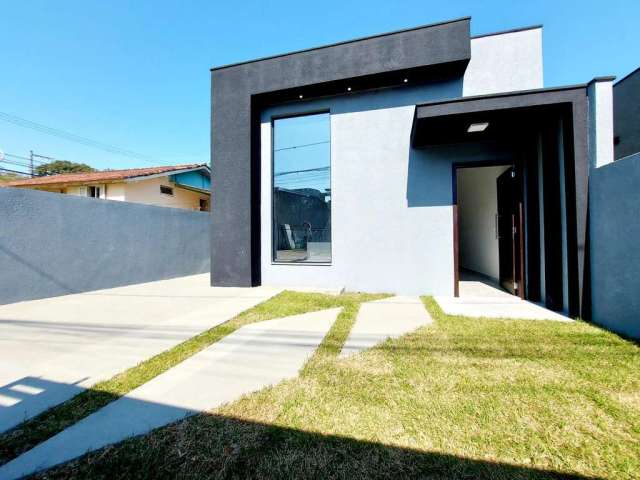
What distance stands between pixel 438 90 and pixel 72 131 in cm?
3161

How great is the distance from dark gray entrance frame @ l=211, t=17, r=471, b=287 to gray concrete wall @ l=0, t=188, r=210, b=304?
7.17ft

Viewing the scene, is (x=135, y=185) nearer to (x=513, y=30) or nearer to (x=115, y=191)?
(x=115, y=191)

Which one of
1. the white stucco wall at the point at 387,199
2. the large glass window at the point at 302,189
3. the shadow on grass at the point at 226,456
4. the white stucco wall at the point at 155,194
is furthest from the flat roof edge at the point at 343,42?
the shadow on grass at the point at 226,456

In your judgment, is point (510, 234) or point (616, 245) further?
point (510, 234)

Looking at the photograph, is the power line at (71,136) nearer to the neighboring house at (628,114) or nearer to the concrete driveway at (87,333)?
the concrete driveway at (87,333)

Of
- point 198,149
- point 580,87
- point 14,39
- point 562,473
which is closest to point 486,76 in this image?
point 580,87

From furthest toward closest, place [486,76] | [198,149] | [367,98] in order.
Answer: [198,149] < [367,98] < [486,76]

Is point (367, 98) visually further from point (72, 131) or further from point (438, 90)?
point (72, 131)

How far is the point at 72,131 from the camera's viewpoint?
2445 cm

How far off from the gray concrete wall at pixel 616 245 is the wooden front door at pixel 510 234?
1.31m

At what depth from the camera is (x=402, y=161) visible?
5.25m

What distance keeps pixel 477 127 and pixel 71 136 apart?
109ft

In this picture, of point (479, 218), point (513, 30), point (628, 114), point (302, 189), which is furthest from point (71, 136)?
point (628, 114)

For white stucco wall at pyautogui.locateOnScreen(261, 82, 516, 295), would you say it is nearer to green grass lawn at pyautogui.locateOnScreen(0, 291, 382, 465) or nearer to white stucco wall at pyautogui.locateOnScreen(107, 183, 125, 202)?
green grass lawn at pyautogui.locateOnScreen(0, 291, 382, 465)
